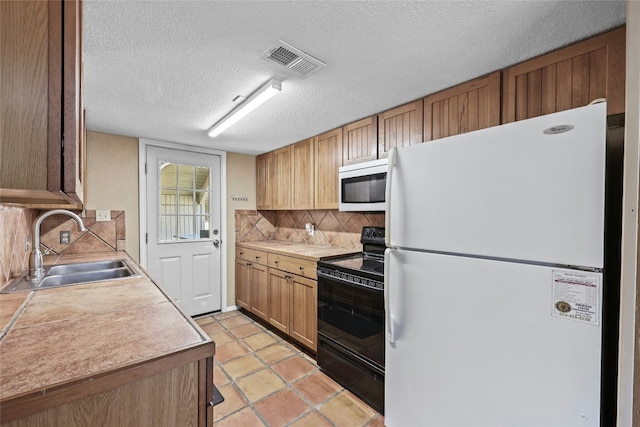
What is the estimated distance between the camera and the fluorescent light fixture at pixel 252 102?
66.7 inches

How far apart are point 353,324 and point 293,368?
750mm

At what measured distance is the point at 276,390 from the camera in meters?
2.01

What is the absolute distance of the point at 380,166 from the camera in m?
2.09

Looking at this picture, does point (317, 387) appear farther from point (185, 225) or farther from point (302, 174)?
point (185, 225)

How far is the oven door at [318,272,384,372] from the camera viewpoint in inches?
69.9

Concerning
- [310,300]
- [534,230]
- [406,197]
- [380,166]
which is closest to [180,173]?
[310,300]

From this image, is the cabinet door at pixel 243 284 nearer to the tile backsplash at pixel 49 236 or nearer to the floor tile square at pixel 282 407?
the tile backsplash at pixel 49 236

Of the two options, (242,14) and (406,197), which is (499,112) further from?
(242,14)

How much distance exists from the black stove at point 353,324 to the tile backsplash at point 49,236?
6.23 feet

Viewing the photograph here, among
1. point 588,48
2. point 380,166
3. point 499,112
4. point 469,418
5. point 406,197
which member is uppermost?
point 588,48

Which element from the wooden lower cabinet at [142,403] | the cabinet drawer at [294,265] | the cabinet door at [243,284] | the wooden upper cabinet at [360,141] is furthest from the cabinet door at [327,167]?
the wooden lower cabinet at [142,403]

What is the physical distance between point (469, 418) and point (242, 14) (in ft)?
6.46

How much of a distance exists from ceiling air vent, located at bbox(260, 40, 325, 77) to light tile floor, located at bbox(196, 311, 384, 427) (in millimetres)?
2107

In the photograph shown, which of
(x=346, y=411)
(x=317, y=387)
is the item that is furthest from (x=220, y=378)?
(x=346, y=411)
